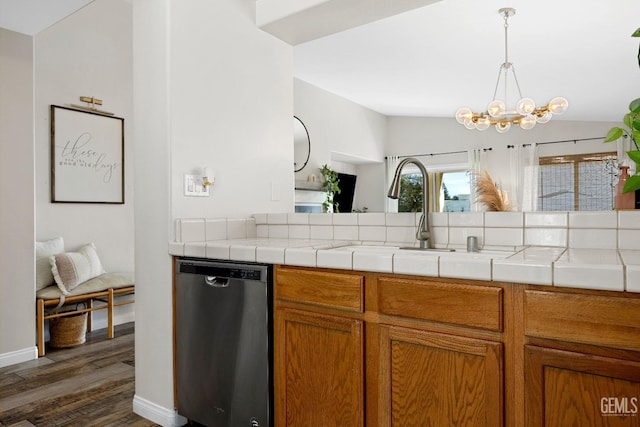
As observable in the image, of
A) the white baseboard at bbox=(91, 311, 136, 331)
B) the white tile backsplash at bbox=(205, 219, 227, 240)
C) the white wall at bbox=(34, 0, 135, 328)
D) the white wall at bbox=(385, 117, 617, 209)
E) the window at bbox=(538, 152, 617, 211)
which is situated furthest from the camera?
the white wall at bbox=(385, 117, 617, 209)

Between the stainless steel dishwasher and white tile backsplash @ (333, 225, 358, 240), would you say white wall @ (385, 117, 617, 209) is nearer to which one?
white tile backsplash @ (333, 225, 358, 240)

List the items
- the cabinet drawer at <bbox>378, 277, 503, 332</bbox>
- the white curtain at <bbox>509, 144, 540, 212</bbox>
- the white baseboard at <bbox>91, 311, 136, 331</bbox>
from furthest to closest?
the white curtain at <bbox>509, 144, 540, 212</bbox> < the white baseboard at <bbox>91, 311, 136, 331</bbox> < the cabinet drawer at <bbox>378, 277, 503, 332</bbox>

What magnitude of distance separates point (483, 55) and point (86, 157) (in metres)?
3.73

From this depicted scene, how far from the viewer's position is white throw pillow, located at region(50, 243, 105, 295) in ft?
10.0

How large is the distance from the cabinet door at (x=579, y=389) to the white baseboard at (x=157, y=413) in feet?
5.01

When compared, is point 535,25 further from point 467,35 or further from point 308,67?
point 308,67

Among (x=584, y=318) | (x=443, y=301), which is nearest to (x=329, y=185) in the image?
(x=443, y=301)

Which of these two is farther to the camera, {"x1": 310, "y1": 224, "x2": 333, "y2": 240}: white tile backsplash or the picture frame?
the picture frame

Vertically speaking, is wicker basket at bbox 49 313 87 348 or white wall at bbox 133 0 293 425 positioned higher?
white wall at bbox 133 0 293 425

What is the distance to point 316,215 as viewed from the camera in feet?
6.97

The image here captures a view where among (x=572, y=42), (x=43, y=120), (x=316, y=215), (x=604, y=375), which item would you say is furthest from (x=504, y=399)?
(x=43, y=120)

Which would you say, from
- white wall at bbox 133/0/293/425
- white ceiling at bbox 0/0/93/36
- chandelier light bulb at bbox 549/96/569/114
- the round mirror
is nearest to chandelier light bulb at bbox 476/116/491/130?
chandelier light bulb at bbox 549/96/569/114

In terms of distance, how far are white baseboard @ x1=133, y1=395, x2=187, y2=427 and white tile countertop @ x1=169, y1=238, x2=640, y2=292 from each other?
0.82m

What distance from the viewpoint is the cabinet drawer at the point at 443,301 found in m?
1.15
